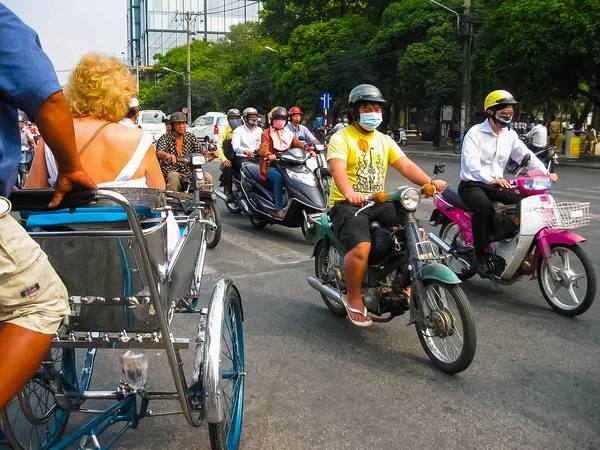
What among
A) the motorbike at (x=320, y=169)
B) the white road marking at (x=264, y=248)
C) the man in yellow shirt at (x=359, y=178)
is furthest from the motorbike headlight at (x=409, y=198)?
the motorbike at (x=320, y=169)

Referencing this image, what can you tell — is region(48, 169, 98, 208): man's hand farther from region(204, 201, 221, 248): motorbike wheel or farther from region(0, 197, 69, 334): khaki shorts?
region(204, 201, 221, 248): motorbike wheel

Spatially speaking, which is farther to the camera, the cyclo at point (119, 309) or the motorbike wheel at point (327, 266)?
the motorbike wheel at point (327, 266)

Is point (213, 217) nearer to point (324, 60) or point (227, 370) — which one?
point (227, 370)

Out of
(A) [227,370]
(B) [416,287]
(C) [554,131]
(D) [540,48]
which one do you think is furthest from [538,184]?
(C) [554,131]

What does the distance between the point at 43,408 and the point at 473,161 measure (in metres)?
3.99

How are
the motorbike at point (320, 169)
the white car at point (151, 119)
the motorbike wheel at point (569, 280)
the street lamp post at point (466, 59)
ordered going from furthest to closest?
the white car at point (151, 119) < the street lamp post at point (466, 59) < the motorbike at point (320, 169) < the motorbike wheel at point (569, 280)

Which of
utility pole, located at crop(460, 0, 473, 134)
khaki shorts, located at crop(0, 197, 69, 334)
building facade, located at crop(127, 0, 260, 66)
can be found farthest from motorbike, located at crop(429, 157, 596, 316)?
building facade, located at crop(127, 0, 260, 66)

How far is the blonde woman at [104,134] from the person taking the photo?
8.79 feet

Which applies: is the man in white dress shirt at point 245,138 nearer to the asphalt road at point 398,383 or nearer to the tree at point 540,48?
the asphalt road at point 398,383

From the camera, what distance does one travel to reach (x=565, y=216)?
199 inches

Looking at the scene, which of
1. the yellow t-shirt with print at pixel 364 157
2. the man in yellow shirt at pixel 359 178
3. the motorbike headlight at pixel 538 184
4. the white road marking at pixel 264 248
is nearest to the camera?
the man in yellow shirt at pixel 359 178

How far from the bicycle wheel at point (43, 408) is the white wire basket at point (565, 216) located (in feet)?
11.9

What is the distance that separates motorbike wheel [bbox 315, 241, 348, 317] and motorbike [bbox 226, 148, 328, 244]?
2265 mm

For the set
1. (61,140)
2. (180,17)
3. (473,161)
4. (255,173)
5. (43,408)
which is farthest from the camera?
(180,17)
